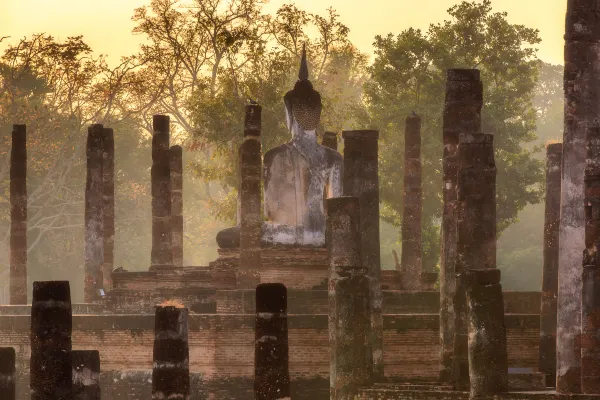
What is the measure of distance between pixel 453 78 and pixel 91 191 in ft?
38.1

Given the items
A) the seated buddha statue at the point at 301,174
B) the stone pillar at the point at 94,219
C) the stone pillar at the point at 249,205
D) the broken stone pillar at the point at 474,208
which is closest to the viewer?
the broken stone pillar at the point at 474,208

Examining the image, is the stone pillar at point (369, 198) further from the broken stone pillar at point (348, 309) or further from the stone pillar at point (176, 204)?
the stone pillar at point (176, 204)

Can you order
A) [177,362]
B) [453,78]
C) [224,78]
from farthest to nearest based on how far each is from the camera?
[224,78] → [453,78] → [177,362]

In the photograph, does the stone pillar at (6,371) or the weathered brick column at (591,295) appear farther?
the weathered brick column at (591,295)

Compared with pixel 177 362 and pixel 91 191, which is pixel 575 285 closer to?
pixel 177 362

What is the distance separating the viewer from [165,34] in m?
42.2

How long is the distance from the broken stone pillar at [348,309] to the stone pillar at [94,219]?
1238 centimetres

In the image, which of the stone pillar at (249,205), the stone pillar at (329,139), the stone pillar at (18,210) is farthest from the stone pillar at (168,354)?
the stone pillar at (329,139)

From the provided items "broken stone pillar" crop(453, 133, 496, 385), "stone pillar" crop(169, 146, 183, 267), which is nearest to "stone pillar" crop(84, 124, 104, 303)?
"stone pillar" crop(169, 146, 183, 267)

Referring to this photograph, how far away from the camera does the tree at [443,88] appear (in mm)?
40312

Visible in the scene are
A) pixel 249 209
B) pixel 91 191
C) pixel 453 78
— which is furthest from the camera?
pixel 91 191

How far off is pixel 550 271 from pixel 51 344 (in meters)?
11.3

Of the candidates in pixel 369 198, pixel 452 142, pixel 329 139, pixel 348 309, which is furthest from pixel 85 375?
pixel 329 139

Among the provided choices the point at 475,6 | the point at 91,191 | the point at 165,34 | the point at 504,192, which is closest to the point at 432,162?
the point at 504,192
